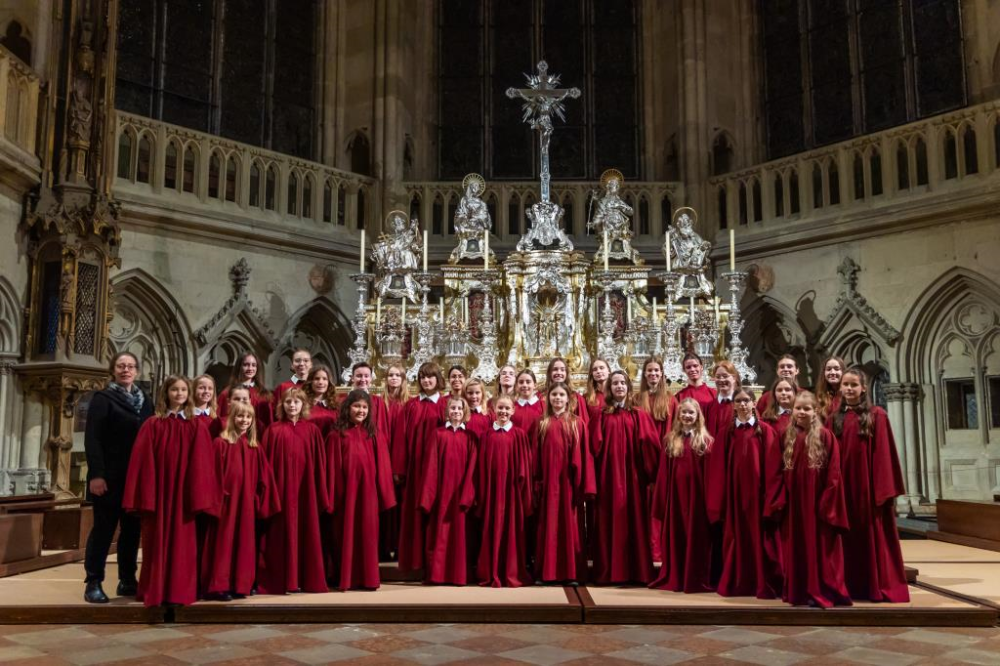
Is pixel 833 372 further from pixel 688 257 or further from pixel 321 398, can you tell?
pixel 688 257

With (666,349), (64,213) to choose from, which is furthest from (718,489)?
(64,213)

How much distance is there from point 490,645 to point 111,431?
9.18ft

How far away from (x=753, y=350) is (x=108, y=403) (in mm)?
9965

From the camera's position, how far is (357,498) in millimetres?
6207

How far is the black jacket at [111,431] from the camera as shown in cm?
576

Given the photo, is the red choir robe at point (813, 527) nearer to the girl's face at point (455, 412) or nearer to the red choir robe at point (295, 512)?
the girl's face at point (455, 412)

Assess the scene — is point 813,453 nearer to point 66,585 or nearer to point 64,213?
point 66,585

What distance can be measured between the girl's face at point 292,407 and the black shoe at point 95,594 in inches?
58.7

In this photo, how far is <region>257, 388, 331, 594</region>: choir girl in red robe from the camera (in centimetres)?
591

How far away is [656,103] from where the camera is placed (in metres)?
15.1

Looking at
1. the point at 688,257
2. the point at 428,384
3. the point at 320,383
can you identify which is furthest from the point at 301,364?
the point at 688,257

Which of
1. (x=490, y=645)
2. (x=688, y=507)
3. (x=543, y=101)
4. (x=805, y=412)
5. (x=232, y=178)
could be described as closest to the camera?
(x=490, y=645)

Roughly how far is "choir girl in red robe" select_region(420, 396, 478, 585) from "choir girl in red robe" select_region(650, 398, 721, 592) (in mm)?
1282

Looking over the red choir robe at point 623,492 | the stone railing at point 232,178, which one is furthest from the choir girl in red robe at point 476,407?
the stone railing at point 232,178
